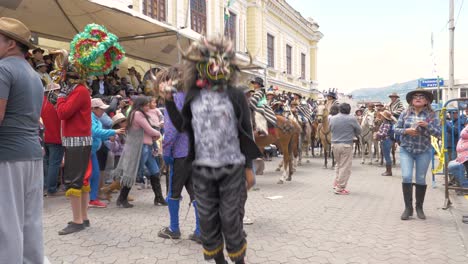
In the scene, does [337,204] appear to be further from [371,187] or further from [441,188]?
[441,188]

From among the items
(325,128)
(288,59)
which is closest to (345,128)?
(325,128)

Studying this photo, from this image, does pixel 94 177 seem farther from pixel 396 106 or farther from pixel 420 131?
pixel 396 106

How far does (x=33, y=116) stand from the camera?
125 inches

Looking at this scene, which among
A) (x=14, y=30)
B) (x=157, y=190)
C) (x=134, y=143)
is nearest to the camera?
(x=14, y=30)

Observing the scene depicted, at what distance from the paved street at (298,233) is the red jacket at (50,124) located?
1.11 metres

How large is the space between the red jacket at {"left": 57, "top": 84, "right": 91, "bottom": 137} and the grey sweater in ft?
18.0

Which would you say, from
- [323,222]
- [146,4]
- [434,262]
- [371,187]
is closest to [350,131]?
[371,187]

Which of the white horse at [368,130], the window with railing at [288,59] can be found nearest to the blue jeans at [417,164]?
the white horse at [368,130]

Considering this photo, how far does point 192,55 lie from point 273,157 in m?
12.8

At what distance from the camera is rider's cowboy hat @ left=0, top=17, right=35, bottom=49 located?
305 centimetres

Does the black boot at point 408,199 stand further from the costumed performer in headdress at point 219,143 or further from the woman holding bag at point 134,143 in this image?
the woman holding bag at point 134,143

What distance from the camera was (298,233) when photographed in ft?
16.8

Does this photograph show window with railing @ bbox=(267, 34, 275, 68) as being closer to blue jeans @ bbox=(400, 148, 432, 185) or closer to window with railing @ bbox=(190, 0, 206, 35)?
window with railing @ bbox=(190, 0, 206, 35)

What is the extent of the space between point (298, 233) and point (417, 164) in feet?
7.38
